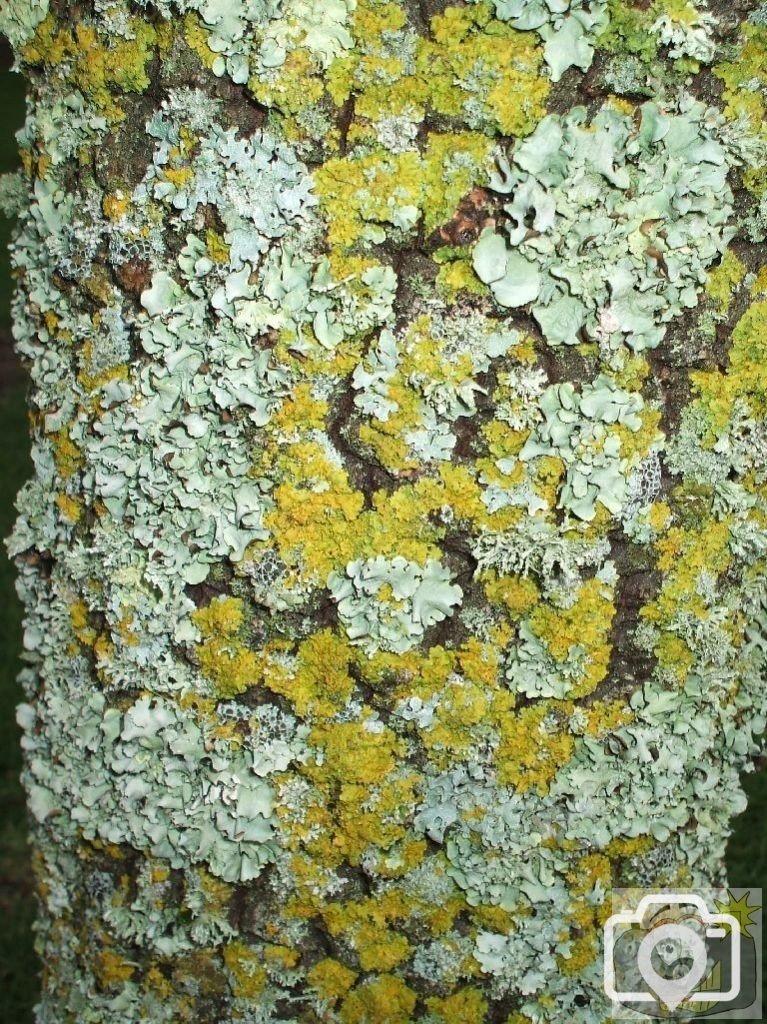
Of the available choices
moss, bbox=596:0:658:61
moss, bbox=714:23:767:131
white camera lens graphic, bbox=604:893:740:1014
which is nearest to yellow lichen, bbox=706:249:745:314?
moss, bbox=714:23:767:131

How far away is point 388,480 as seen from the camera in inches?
54.9

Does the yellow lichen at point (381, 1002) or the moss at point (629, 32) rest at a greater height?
the moss at point (629, 32)

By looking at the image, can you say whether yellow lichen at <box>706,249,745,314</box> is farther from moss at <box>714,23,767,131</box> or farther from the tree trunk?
moss at <box>714,23,767,131</box>

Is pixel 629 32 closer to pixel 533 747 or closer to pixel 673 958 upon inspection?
pixel 533 747

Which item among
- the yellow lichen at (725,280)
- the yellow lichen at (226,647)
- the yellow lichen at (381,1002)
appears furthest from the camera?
the yellow lichen at (381,1002)

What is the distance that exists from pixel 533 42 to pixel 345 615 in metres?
0.81

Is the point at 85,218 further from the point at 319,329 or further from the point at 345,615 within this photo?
the point at 345,615

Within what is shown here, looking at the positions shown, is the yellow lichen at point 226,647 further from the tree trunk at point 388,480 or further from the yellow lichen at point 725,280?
the yellow lichen at point 725,280

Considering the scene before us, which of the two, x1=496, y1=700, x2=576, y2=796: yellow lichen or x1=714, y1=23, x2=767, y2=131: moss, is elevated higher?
x1=714, y1=23, x2=767, y2=131: moss

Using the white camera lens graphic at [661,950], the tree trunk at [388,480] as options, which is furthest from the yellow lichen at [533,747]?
the white camera lens graphic at [661,950]

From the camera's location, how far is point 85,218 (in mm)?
1466

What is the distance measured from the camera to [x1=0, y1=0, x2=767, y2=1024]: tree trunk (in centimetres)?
129

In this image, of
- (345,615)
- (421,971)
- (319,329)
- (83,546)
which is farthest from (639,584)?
(83,546)

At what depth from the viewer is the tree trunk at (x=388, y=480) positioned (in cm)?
129
